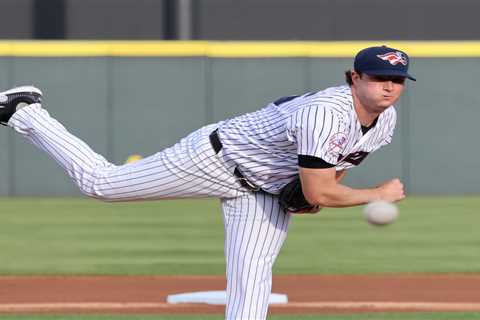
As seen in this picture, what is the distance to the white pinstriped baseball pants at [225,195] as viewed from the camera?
5.39 meters

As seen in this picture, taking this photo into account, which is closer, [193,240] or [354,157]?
[354,157]

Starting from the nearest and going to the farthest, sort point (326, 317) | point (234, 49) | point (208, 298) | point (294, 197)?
point (294, 197) < point (326, 317) < point (208, 298) < point (234, 49)

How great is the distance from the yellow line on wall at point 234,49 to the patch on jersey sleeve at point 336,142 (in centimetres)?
1136

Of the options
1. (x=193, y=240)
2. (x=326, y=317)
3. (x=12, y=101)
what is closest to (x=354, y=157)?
(x=12, y=101)

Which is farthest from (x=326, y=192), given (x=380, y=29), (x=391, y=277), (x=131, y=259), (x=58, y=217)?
(x=380, y=29)

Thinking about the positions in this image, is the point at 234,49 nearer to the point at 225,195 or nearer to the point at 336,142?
the point at 225,195

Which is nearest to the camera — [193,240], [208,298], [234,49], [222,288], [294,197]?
[294,197]

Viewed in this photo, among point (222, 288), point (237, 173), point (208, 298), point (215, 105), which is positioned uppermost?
point (237, 173)

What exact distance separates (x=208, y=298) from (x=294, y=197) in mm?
2822

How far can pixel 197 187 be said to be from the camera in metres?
5.48

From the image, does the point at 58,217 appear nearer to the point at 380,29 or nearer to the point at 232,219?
the point at 380,29

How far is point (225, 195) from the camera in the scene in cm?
545

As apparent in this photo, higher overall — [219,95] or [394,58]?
[394,58]

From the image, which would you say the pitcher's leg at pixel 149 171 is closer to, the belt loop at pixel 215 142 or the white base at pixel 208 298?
the belt loop at pixel 215 142
